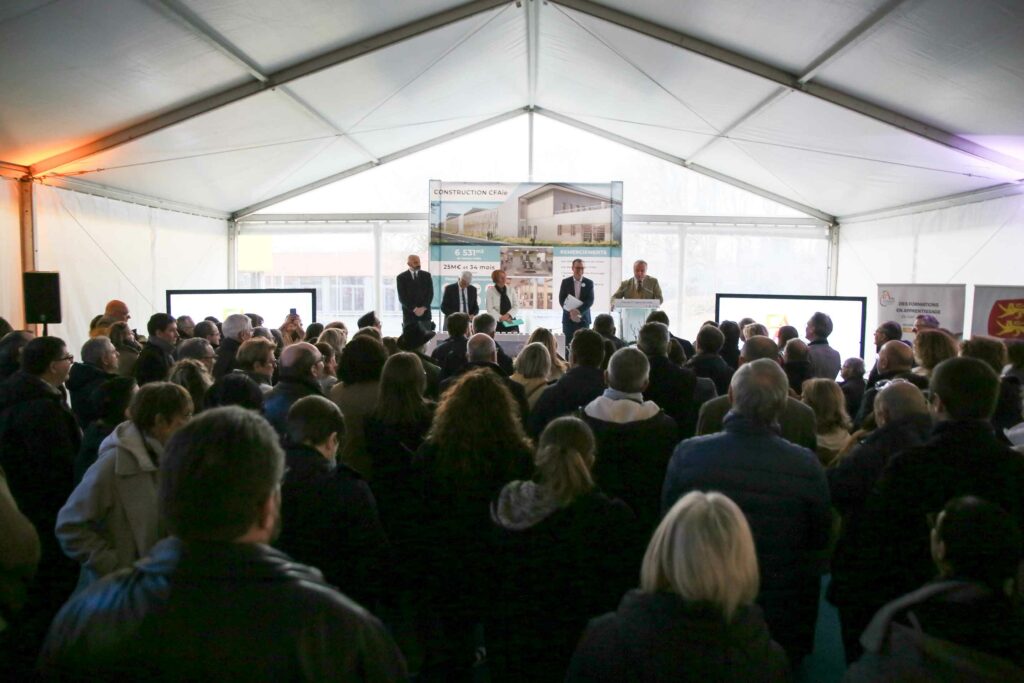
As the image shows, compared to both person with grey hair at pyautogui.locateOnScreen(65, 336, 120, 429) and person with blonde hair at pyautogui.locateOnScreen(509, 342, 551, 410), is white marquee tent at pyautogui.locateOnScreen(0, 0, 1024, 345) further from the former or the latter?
person with blonde hair at pyautogui.locateOnScreen(509, 342, 551, 410)

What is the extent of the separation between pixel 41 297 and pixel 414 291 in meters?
4.10

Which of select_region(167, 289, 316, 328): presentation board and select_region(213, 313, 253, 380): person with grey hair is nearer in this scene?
select_region(213, 313, 253, 380): person with grey hair

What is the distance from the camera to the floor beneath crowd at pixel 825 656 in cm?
304

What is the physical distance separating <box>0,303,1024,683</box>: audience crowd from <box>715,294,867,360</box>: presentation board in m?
5.64

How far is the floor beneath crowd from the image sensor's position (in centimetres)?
304

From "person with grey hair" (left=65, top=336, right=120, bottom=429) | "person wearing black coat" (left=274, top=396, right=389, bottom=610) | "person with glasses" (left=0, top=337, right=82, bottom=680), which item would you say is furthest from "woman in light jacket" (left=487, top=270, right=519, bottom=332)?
"person wearing black coat" (left=274, top=396, right=389, bottom=610)

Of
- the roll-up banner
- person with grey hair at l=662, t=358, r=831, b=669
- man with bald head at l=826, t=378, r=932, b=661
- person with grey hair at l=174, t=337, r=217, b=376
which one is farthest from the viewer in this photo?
the roll-up banner

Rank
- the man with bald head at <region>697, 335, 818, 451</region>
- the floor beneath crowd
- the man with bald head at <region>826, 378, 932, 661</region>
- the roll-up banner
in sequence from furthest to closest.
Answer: the roll-up banner
the man with bald head at <region>697, 335, 818, 451</region>
the floor beneath crowd
the man with bald head at <region>826, 378, 932, 661</region>

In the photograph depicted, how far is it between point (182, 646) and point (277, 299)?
9915mm

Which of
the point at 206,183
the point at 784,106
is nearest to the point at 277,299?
the point at 206,183

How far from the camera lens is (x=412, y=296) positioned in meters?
9.50

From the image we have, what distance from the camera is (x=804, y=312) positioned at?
10062 mm

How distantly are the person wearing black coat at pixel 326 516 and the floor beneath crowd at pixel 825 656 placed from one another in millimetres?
1892

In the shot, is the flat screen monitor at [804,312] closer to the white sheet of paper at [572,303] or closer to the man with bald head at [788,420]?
the white sheet of paper at [572,303]
